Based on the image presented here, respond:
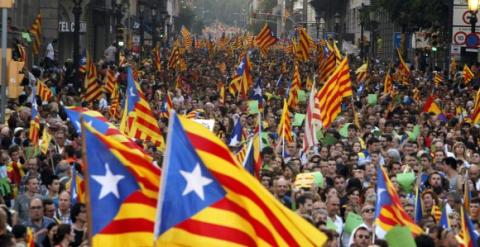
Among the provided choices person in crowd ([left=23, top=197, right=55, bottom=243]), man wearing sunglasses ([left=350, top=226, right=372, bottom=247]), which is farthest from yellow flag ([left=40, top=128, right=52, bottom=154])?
man wearing sunglasses ([left=350, top=226, right=372, bottom=247])

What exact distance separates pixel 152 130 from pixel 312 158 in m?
2.11

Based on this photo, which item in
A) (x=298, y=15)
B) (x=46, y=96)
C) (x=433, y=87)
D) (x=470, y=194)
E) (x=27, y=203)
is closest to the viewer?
(x=27, y=203)

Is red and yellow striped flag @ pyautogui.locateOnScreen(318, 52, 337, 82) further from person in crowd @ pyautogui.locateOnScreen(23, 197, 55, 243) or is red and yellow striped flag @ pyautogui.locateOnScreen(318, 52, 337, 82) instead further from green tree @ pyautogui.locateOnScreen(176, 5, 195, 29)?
green tree @ pyautogui.locateOnScreen(176, 5, 195, 29)

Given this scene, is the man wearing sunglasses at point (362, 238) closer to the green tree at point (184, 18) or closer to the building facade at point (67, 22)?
the building facade at point (67, 22)

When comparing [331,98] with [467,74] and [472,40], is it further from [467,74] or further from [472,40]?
[467,74]

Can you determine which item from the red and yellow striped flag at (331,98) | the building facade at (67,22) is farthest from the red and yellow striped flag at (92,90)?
the building facade at (67,22)

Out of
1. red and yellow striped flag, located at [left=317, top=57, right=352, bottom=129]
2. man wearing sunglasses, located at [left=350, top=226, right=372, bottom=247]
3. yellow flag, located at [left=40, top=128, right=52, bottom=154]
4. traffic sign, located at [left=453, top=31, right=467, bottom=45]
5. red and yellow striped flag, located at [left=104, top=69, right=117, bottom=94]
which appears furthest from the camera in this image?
traffic sign, located at [left=453, top=31, right=467, bottom=45]

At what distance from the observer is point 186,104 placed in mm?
31594

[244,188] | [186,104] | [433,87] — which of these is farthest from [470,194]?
[433,87]

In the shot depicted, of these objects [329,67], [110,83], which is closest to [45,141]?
A: [110,83]

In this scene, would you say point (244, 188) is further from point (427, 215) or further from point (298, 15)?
point (298, 15)

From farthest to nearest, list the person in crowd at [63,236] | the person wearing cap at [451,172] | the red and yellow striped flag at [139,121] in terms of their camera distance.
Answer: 1. the red and yellow striped flag at [139,121]
2. the person wearing cap at [451,172]
3. the person in crowd at [63,236]

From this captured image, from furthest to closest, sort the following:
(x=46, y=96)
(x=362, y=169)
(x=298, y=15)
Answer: (x=298, y=15), (x=46, y=96), (x=362, y=169)

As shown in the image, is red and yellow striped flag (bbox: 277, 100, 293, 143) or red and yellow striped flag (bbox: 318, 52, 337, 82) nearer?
red and yellow striped flag (bbox: 277, 100, 293, 143)
